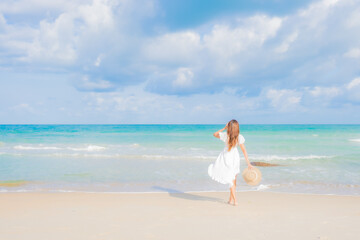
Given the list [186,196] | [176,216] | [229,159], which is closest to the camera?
[176,216]

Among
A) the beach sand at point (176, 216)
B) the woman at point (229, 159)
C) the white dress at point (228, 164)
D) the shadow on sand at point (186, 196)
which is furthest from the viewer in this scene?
the shadow on sand at point (186, 196)

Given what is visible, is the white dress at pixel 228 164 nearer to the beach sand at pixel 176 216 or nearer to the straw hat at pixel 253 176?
the straw hat at pixel 253 176

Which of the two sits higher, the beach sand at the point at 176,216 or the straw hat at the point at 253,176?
the straw hat at the point at 253,176

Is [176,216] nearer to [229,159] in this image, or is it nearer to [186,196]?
[229,159]

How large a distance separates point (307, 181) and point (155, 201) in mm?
5818

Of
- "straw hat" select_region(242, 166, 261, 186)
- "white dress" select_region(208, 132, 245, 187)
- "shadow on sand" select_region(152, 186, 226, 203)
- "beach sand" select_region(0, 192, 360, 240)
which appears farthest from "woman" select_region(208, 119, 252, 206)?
"shadow on sand" select_region(152, 186, 226, 203)

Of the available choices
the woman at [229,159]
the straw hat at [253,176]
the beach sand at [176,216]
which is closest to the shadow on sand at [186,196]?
the beach sand at [176,216]

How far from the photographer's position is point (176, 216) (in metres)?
5.76

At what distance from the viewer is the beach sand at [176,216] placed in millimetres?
4754

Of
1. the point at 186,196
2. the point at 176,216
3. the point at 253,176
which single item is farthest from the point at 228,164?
the point at 186,196

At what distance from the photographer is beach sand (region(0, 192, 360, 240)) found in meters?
4.75

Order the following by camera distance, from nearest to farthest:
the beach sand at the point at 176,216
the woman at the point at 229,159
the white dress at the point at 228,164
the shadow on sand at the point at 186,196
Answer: the beach sand at the point at 176,216
the woman at the point at 229,159
the white dress at the point at 228,164
the shadow on sand at the point at 186,196

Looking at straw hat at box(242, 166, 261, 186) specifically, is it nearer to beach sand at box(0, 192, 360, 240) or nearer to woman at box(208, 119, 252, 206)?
woman at box(208, 119, 252, 206)

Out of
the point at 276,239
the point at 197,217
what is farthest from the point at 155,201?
the point at 276,239
